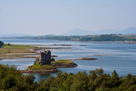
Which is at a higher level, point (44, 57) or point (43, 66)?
point (44, 57)

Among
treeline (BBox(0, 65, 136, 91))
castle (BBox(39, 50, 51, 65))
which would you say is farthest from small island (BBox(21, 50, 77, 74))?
treeline (BBox(0, 65, 136, 91))

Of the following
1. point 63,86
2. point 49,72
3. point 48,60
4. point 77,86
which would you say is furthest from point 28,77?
point 48,60

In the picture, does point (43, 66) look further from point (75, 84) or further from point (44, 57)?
point (75, 84)

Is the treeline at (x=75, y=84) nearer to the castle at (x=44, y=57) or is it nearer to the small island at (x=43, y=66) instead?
the small island at (x=43, y=66)

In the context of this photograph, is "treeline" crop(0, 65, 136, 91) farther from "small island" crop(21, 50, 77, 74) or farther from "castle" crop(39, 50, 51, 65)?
"castle" crop(39, 50, 51, 65)

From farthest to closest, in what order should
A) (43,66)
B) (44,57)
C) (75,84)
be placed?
(44,57)
(43,66)
(75,84)

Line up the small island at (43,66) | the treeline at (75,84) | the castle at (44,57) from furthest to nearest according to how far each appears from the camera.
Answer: the castle at (44,57), the small island at (43,66), the treeline at (75,84)

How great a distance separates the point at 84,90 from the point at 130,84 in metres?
5.34

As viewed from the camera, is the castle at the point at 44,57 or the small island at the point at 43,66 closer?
the small island at the point at 43,66

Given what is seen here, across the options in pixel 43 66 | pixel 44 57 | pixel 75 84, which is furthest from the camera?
pixel 44 57

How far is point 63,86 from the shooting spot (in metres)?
31.2

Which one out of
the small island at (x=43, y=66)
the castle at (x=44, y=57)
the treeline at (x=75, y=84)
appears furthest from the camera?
the castle at (x=44, y=57)

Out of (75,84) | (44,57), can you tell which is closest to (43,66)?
(44,57)

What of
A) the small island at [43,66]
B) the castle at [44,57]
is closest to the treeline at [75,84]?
the small island at [43,66]
